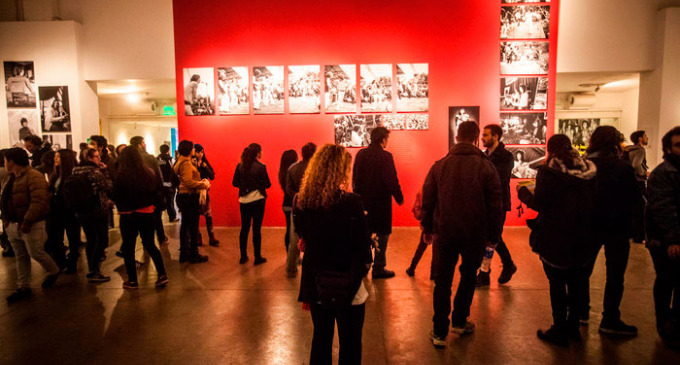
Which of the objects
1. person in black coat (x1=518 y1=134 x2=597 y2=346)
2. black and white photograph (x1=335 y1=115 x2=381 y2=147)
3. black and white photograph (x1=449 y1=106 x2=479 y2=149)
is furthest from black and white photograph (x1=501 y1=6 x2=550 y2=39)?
person in black coat (x1=518 y1=134 x2=597 y2=346)

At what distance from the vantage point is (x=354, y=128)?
26.1 feet

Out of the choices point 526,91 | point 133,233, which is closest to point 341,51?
point 526,91

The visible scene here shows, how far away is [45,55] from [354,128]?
24.0ft

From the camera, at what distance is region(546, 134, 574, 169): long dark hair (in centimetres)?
317

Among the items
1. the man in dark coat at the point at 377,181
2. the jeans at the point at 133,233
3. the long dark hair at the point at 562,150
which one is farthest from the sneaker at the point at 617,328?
the jeans at the point at 133,233

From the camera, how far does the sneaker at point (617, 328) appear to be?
354 centimetres

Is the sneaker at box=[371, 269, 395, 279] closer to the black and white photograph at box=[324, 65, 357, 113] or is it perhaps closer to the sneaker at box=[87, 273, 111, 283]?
the sneaker at box=[87, 273, 111, 283]

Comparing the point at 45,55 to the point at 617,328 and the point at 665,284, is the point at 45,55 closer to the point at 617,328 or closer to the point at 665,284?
the point at 617,328

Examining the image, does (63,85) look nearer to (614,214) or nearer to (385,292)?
(385,292)

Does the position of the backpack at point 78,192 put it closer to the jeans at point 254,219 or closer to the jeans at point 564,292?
the jeans at point 254,219

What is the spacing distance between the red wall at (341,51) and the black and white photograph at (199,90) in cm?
14

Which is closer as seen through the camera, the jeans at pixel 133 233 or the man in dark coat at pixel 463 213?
the man in dark coat at pixel 463 213

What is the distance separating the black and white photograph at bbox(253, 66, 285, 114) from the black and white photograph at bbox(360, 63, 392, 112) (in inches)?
67.0

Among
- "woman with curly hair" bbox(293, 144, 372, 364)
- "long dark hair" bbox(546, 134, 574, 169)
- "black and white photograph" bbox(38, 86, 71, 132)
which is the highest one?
"black and white photograph" bbox(38, 86, 71, 132)
